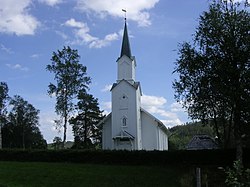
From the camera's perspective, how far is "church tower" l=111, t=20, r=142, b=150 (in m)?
46.3

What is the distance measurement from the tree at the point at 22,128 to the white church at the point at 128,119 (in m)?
34.2

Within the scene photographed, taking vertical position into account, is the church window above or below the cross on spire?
below

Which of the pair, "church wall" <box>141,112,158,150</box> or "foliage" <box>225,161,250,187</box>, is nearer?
"foliage" <box>225,161,250,187</box>

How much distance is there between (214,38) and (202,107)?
4925mm

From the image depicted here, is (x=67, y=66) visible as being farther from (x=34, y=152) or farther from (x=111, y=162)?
(x=111, y=162)

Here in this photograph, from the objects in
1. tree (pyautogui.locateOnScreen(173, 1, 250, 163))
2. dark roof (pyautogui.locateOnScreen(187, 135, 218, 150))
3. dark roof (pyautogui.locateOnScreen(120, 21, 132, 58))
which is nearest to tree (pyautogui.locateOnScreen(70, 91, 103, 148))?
dark roof (pyautogui.locateOnScreen(120, 21, 132, 58))

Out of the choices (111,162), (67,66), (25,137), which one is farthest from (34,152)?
(25,137)

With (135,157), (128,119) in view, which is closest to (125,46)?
(128,119)

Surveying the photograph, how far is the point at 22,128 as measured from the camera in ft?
261

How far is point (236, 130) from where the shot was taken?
81.4 feet

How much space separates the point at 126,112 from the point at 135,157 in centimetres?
1468

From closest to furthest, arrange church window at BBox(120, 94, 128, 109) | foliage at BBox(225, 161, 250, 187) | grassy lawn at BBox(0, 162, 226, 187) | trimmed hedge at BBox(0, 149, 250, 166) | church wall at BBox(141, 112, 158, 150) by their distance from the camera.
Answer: foliage at BBox(225, 161, 250, 187) → grassy lawn at BBox(0, 162, 226, 187) → trimmed hedge at BBox(0, 149, 250, 166) → church window at BBox(120, 94, 128, 109) → church wall at BBox(141, 112, 158, 150)

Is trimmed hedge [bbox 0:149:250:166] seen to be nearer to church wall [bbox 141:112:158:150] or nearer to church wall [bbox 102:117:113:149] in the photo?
church wall [bbox 102:117:113:149]

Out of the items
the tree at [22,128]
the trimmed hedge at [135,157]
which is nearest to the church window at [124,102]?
the trimmed hedge at [135,157]
